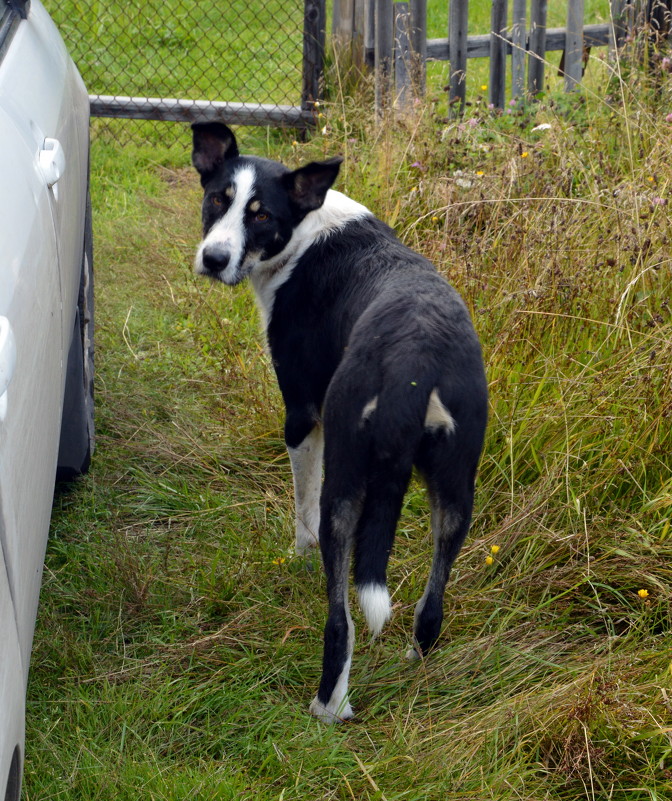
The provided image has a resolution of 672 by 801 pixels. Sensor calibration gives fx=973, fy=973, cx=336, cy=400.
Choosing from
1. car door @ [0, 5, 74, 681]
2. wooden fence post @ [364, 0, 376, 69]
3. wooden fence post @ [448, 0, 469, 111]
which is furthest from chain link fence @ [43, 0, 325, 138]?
car door @ [0, 5, 74, 681]

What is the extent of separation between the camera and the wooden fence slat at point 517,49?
6.14 metres

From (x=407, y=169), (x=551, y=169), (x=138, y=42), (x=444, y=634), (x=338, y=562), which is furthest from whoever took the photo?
(x=138, y=42)

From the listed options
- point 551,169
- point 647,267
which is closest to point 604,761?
point 647,267

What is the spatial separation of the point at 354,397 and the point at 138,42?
7859mm

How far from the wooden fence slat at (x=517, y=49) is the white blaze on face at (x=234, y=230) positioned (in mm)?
3391

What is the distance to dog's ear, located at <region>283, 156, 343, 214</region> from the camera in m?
3.23

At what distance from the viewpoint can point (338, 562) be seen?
2.54 metres

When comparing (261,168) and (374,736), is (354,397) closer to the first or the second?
(374,736)

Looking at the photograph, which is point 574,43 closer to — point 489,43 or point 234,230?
point 489,43

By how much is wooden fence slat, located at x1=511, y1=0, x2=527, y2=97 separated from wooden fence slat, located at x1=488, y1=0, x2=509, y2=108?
0.08 m

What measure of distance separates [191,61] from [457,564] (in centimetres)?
734

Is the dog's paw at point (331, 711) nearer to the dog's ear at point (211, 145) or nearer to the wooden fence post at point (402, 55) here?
the dog's ear at point (211, 145)

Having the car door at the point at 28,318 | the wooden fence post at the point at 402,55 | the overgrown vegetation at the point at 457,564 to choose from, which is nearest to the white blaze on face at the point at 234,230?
the car door at the point at 28,318

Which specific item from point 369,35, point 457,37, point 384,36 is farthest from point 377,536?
point 369,35
